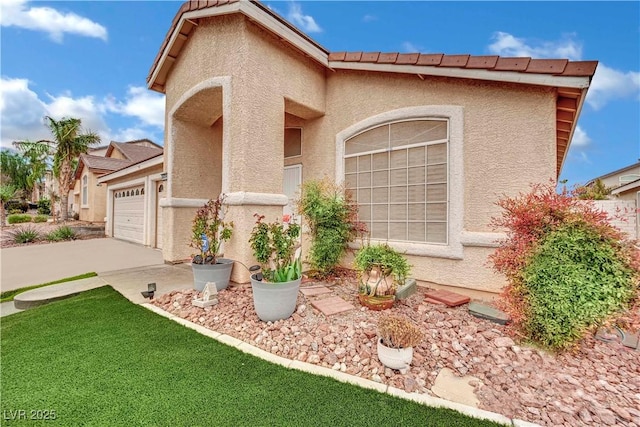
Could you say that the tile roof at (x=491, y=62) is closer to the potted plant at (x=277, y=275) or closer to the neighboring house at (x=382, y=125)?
the neighboring house at (x=382, y=125)

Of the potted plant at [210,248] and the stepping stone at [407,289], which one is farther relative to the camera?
the potted plant at [210,248]

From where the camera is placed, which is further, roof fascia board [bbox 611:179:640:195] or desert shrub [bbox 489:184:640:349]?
roof fascia board [bbox 611:179:640:195]

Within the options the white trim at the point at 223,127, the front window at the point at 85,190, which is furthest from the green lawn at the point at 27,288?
the front window at the point at 85,190

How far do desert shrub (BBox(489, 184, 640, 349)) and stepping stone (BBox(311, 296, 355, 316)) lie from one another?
2487 mm

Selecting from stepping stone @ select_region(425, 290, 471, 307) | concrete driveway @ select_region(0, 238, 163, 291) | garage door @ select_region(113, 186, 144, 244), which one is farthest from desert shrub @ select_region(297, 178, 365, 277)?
garage door @ select_region(113, 186, 144, 244)

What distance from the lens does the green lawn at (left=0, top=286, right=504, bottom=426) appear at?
8.22ft

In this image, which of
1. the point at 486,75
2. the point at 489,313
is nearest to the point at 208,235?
the point at 489,313

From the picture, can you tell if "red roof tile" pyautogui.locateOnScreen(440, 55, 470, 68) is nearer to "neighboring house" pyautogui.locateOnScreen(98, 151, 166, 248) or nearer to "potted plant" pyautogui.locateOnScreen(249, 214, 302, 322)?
"potted plant" pyautogui.locateOnScreen(249, 214, 302, 322)

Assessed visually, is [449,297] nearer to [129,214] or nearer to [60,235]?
[129,214]

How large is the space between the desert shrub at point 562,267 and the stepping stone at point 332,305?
249 cm

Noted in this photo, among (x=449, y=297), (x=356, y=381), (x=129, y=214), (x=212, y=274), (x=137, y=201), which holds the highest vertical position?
(x=137, y=201)

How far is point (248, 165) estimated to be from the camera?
19.1 ft

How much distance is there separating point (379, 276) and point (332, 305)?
1.02 metres

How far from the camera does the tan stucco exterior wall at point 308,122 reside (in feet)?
16.9
